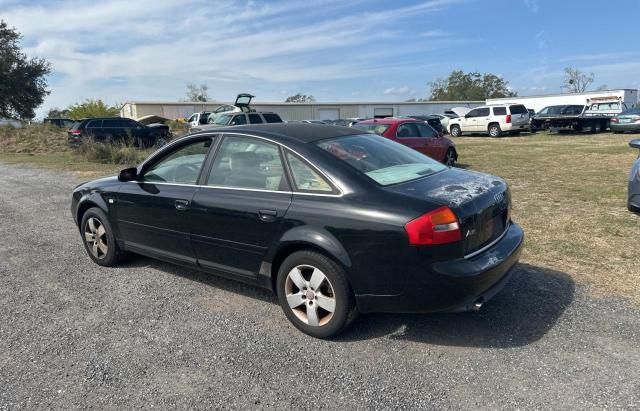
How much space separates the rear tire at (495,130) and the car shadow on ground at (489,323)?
75.2 ft

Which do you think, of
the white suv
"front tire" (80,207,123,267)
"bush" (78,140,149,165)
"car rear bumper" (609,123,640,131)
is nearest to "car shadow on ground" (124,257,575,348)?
"front tire" (80,207,123,267)

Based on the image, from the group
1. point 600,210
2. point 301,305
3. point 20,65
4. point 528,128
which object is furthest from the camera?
point 20,65

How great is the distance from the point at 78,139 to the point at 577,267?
1944 cm

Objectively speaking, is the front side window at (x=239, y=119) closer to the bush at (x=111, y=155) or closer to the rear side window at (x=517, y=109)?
the bush at (x=111, y=155)

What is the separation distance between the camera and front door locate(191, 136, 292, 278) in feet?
11.4

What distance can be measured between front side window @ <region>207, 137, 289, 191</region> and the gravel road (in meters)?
1.08

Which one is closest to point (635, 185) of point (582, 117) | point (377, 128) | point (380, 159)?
point (380, 159)

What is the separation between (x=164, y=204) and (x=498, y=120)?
2418 centimetres

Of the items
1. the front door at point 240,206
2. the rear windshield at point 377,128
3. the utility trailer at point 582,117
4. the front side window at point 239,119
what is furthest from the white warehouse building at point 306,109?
the front door at point 240,206

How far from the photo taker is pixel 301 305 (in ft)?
11.3

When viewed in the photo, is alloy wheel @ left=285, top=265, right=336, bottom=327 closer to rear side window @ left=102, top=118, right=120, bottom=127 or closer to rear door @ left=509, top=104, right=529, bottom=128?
rear side window @ left=102, top=118, right=120, bottom=127

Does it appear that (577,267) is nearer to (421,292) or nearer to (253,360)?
(421,292)

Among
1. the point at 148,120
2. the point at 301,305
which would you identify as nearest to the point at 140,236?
the point at 301,305

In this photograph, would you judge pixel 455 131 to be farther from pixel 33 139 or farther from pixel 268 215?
pixel 268 215
